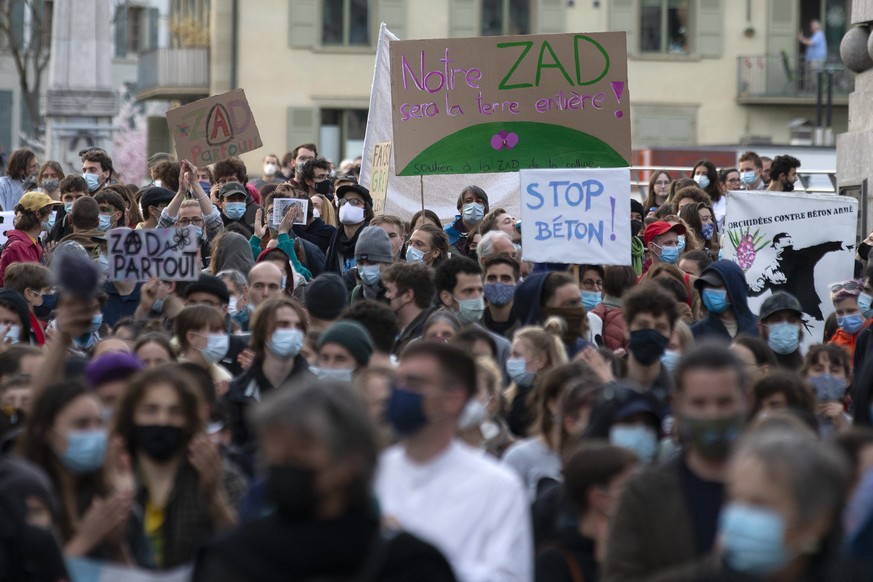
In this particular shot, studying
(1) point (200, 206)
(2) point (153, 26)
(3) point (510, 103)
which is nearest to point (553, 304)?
(1) point (200, 206)

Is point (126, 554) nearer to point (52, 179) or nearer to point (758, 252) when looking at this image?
point (758, 252)

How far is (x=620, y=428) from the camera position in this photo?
5812 mm

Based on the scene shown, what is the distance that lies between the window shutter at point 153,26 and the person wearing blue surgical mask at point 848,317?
49.9 metres

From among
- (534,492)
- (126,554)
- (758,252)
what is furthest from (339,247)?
(126,554)

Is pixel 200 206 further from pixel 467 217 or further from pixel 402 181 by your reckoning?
pixel 402 181

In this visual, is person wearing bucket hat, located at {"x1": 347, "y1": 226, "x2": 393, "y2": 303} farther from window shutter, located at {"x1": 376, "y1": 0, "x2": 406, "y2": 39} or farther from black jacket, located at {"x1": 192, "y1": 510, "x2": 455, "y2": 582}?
window shutter, located at {"x1": 376, "y1": 0, "x2": 406, "y2": 39}

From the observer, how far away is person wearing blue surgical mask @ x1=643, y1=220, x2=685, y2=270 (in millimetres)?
12258

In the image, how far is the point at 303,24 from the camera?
39.1 meters

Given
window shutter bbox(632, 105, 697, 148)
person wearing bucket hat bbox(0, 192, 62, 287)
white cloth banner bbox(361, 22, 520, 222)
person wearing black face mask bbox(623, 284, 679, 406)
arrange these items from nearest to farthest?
1. person wearing black face mask bbox(623, 284, 679, 406)
2. person wearing bucket hat bbox(0, 192, 62, 287)
3. white cloth banner bbox(361, 22, 520, 222)
4. window shutter bbox(632, 105, 697, 148)

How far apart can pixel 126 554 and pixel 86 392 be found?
Result: 64 centimetres

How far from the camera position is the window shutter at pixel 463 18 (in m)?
39.1

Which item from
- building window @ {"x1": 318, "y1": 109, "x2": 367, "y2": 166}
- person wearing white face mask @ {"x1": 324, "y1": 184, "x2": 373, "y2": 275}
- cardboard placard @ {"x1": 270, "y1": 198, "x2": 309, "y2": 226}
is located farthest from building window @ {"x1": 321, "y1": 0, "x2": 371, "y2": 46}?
cardboard placard @ {"x1": 270, "y1": 198, "x2": 309, "y2": 226}

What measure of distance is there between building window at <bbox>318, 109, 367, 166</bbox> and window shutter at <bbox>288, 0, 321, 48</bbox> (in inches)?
60.6

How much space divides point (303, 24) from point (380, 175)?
24.7 meters
